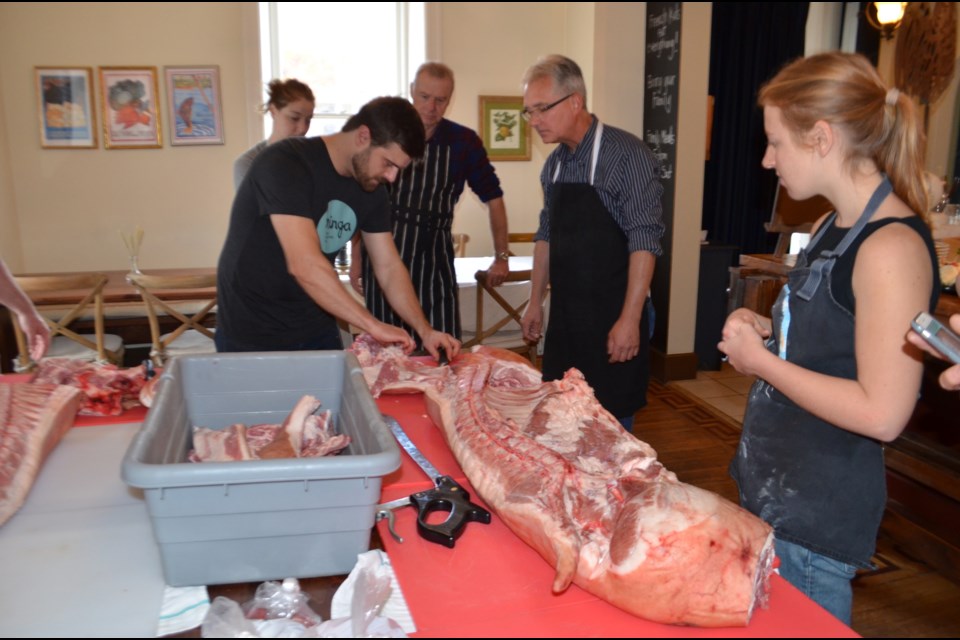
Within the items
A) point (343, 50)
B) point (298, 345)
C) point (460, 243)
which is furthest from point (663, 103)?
point (298, 345)

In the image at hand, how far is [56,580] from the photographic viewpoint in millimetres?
1166

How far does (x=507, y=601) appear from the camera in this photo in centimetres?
111

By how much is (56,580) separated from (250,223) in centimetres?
135

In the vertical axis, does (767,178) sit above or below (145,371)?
above

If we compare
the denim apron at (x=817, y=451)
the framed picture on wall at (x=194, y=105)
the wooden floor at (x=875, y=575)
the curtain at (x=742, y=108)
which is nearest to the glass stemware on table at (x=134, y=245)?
the framed picture on wall at (x=194, y=105)

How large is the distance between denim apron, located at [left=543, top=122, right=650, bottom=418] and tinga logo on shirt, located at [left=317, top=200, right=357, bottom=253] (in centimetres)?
77

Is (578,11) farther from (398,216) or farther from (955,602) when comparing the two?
(955,602)

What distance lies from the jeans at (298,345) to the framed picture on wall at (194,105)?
151 inches

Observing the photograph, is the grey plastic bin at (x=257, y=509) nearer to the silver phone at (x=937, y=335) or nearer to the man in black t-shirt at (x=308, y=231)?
the silver phone at (x=937, y=335)

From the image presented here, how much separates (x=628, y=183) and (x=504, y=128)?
157 inches

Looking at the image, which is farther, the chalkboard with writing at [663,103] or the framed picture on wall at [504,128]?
the framed picture on wall at [504,128]

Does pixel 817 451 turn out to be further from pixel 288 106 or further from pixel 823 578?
pixel 288 106

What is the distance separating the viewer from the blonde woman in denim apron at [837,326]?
1.24m

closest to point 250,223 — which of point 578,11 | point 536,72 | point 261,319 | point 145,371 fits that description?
point 261,319
